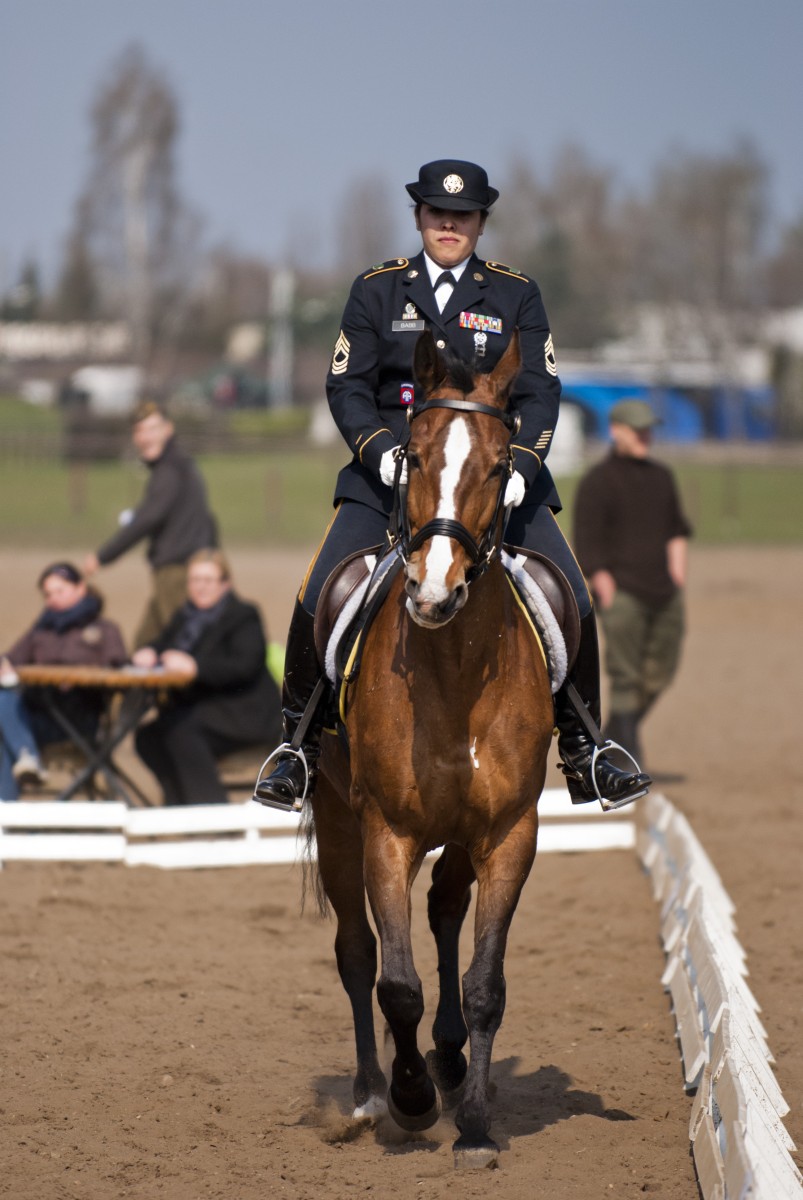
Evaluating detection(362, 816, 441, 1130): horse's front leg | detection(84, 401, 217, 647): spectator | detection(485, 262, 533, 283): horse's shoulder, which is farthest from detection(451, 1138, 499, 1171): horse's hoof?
detection(84, 401, 217, 647): spectator

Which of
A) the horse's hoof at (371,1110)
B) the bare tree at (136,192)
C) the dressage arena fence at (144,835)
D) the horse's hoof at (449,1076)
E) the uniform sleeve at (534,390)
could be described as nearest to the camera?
the uniform sleeve at (534,390)

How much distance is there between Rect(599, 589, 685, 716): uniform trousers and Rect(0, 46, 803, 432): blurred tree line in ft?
165

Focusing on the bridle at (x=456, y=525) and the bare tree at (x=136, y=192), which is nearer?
the bridle at (x=456, y=525)

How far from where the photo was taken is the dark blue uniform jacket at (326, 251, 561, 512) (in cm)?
555

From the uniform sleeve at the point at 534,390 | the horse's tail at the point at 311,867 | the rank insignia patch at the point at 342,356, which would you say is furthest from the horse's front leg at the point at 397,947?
the rank insignia patch at the point at 342,356

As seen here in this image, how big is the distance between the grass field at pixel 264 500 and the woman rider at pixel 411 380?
22.7m

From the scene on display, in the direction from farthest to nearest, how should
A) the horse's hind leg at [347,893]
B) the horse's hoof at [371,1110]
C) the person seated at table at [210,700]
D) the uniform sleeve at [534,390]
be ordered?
the person seated at table at [210,700], the horse's hind leg at [347,893], the horse's hoof at [371,1110], the uniform sleeve at [534,390]

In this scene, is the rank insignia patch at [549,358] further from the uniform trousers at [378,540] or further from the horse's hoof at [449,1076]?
the horse's hoof at [449,1076]

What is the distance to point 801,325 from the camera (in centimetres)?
8294

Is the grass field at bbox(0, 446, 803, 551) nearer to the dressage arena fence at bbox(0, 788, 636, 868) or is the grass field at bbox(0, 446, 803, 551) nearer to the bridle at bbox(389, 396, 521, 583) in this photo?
the dressage arena fence at bbox(0, 788, 636, 868)

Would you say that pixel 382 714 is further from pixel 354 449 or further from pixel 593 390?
pixel 593 390

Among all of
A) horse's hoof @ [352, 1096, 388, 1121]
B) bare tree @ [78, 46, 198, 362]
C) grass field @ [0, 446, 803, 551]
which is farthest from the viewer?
bare tree @ [78, 46, 198, 362]

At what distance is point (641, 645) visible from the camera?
11.7 m

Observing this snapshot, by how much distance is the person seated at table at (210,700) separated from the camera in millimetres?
9836
